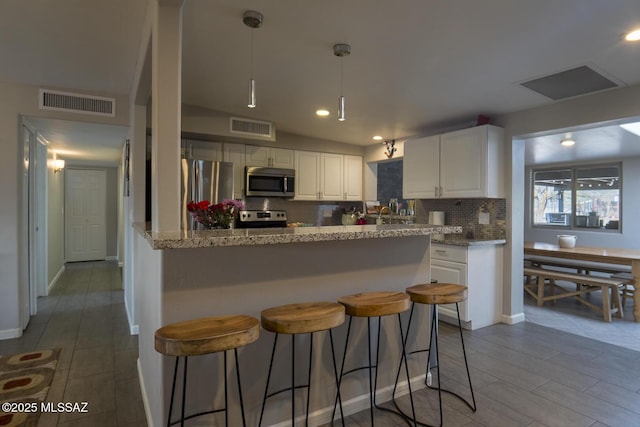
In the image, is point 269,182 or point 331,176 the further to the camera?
point 331,176

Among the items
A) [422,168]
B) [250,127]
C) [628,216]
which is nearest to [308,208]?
[250,127]

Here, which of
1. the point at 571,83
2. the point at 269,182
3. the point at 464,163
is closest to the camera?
the point at 571,83

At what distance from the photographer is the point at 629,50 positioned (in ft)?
7.58

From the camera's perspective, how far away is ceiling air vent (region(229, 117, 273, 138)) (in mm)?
4016

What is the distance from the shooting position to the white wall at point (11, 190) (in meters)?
3.18

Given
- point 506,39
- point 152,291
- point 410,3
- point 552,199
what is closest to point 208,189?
point 152,291

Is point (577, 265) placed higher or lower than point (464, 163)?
lower

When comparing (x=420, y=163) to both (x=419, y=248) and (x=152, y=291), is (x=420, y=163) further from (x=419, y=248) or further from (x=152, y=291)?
(x=152, y=291)

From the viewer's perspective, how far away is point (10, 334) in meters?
3.25

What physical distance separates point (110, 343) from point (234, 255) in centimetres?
225

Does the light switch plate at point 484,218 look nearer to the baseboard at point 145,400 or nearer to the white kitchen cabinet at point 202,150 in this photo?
the white kitchen cabinet at point 202,150

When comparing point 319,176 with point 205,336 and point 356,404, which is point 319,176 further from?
point 205,336

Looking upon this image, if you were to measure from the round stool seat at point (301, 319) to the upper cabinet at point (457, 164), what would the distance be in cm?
271

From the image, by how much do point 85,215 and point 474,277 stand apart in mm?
7781
